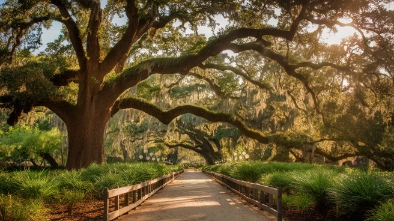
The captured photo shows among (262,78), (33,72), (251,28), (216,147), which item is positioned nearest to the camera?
(33,72)

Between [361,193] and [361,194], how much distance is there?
0.03 meters

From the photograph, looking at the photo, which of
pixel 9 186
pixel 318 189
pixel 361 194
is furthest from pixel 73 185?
pixel 361 194

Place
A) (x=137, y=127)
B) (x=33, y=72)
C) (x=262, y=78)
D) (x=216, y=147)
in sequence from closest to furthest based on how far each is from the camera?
(x=33, y=72)
(x=262, y=78)
(x=137, y=127)
(x=216, y=147)

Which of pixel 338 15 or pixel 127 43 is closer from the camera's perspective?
pixel 338 15

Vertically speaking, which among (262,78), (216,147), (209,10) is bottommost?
(216,147)

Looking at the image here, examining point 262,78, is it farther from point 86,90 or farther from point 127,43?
point 86,90

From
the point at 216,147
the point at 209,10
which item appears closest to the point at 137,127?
the point at 216,147

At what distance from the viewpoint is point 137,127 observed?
1655 inches

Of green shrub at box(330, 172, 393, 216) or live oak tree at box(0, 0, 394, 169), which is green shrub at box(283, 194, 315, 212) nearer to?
green shrub at box(330, 172, 393, 216)

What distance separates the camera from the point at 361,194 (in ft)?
19.9

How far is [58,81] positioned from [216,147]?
37729 mm

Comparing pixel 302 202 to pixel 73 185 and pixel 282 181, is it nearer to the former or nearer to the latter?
pixel 282 181

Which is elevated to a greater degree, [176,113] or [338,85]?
[338,85]

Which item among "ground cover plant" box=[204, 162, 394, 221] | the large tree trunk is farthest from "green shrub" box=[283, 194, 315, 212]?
the large tree trunk
